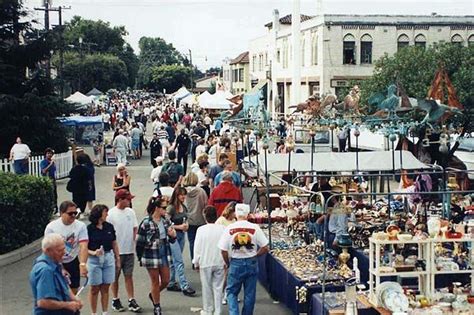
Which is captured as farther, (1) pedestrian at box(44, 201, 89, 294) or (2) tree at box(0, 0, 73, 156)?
(2) tree at box(0, 0, 73, 156)

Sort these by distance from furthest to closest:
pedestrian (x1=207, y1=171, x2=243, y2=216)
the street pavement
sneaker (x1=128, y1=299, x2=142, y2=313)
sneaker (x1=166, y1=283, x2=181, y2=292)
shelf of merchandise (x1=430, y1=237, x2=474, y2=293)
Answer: pedestrian (x1=207, y1=171, x2=243, y2=216) < sneaker (x1=166, y1=283, x2=181, y2=292) < the street pavement < sneaker (x1=128, y1=299, x2=142, y2=313) < shelf of merchandise (x1=430, y1=237, x2=474, y2=293)

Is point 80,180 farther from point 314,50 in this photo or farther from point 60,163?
point 314,50

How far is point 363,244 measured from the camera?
38.1 feet

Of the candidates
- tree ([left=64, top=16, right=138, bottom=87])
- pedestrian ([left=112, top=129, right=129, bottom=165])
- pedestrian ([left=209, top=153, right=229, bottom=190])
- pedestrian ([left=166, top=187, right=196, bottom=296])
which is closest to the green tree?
tree ([left=64, top=16, right=138, bottom=87])

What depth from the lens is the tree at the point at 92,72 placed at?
73312 mm

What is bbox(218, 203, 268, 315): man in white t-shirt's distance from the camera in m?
8.80

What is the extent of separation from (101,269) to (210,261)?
1377 millimetres

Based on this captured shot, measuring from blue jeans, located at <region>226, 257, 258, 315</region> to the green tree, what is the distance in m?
119

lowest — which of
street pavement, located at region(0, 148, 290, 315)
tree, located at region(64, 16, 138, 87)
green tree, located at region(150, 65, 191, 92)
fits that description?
street pavement, located at region(0, 148, 290, 315)

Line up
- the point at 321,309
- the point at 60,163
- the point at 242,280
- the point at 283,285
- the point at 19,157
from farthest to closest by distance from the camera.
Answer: the point at 60,163 → the point at 19,157 → the point at 283,285 → the point at 242,280 → the point at 321,309

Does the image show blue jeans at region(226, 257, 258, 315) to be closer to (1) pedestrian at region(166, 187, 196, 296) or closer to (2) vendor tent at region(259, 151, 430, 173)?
(1) pedestrian at region(166, 187, 196, 296)

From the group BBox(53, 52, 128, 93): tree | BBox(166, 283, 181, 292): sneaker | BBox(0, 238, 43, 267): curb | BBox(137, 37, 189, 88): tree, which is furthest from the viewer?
BBox(137, 37, 189, 88): tree

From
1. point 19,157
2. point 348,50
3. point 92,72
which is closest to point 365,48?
point 348,50

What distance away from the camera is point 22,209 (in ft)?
42.7
